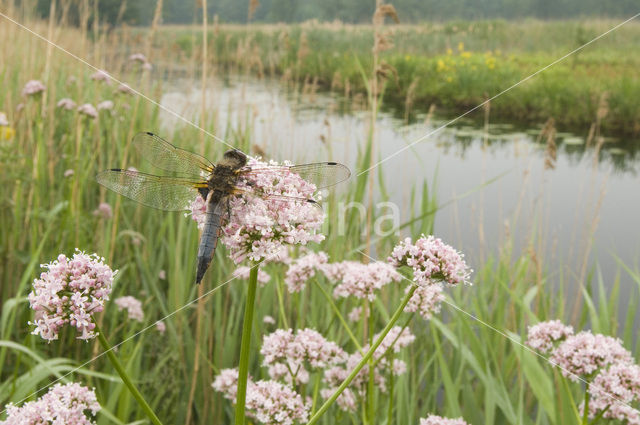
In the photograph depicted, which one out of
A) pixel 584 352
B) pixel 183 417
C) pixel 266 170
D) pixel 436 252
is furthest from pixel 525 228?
pixel 183 417

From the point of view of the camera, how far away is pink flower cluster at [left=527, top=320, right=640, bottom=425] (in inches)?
46.4

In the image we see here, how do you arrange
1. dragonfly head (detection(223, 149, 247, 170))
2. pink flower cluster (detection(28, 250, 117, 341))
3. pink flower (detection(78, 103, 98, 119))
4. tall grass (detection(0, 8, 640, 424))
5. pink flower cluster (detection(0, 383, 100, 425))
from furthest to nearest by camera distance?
pink flower (detection(78, 103, 98, 119))
tall grass (detection(0, 8, 640, 424))
pink flower cluster (detection(0, 383, 100, 425))
dragonfly head (detection(223, 149, 247, 170))
pink flower cluster (detection(28, 250, 117, 341))

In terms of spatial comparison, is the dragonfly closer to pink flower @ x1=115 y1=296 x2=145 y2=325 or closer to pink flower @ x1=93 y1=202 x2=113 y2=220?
pink flower @ x1=93 y1=202 x2=113 y2=220

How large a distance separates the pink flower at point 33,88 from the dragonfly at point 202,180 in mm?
1010

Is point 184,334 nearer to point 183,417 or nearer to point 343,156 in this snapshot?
point 183,417

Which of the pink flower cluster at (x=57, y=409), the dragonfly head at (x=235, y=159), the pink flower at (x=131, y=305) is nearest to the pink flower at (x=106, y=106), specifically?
the pink flower at (x=131, y=305)

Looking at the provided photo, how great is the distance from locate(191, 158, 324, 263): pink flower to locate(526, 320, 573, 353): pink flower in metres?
0.81

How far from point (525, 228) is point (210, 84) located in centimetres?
92

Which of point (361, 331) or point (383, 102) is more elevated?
point (383, 102)

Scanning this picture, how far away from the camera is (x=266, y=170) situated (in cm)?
71

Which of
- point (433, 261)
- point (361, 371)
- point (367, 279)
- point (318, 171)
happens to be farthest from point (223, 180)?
point (361, 371)

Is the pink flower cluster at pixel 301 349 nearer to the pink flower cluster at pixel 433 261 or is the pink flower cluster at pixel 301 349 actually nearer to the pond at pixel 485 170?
the pond at pixel 485 170

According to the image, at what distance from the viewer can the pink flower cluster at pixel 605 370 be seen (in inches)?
46.4

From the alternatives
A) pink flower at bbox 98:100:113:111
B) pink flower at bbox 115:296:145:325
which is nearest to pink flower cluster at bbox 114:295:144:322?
pink flower at bbox 115:296:145:325
